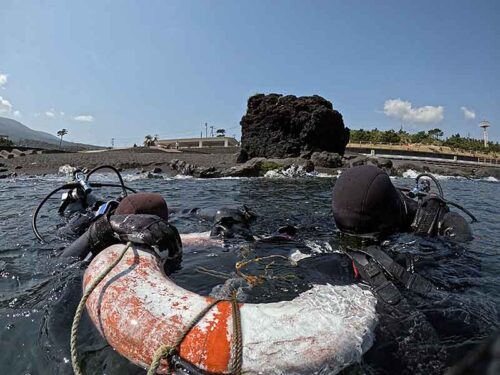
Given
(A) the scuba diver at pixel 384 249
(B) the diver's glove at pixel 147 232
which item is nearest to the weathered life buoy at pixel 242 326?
(A) the scuba diver at pixel 384 249

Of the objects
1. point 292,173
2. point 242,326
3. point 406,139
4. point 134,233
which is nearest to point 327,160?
point 292,173

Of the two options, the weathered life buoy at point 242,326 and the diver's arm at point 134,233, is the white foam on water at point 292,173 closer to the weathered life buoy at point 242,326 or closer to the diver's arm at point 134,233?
the diver's arm at point 134,233

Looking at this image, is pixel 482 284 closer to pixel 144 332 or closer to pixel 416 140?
pixel 144 332

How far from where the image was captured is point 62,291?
3467mm

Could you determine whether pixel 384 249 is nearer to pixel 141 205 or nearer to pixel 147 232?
pixel 147 232

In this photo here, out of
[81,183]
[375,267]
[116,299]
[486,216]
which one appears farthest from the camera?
[486,216]

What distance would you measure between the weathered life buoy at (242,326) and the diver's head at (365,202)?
0.95m

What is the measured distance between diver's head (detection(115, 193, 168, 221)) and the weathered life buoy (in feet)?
4.98

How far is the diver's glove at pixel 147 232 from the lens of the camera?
321 centimetres

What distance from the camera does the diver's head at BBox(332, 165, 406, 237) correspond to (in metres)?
3.38

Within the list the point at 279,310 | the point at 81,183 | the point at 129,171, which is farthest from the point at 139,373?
the point at 129,171

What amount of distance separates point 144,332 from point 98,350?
61 cm

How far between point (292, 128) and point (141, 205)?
26.3 meters

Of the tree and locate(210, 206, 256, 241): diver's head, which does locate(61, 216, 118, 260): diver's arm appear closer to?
locate(210, 206, 256, 241): diver's head
